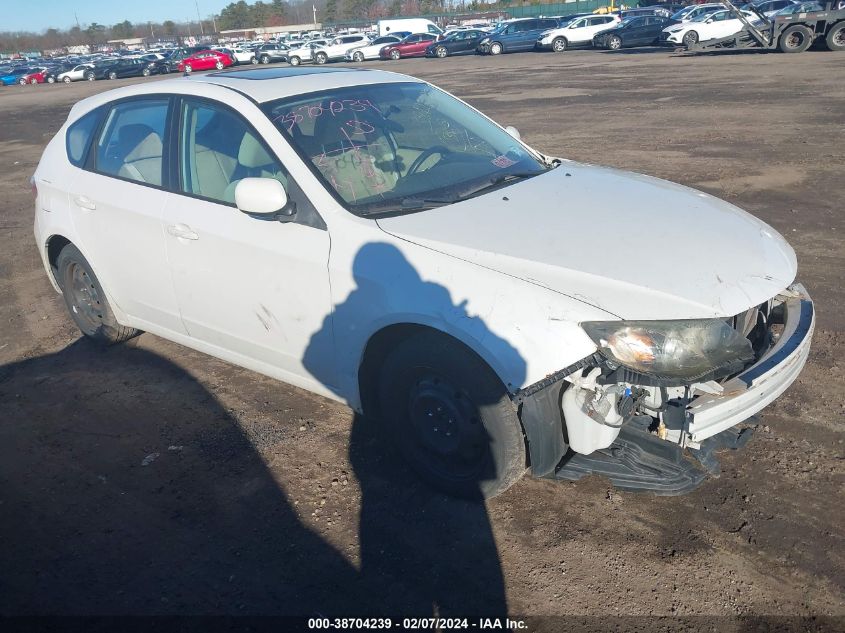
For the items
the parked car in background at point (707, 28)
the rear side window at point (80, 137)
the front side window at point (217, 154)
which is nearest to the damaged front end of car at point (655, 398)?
the front side window at point (217, 154)

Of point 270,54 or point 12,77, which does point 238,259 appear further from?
point 12,77

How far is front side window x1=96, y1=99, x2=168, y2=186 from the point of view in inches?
165

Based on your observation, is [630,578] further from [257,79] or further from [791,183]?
[791,183]

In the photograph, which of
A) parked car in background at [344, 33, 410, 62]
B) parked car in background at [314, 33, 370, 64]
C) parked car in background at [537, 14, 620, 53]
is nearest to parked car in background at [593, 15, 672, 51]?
parked car in background at [537, 14, 620, 53]

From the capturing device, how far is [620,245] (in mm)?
3006

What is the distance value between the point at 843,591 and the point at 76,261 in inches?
190

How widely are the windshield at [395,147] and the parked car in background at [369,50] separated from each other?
40932 millimetres

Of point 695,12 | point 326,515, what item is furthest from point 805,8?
point 326,515

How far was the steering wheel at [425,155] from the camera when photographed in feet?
12.3

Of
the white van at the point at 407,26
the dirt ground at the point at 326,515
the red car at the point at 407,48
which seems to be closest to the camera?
the dirt ground at the point at 326,515

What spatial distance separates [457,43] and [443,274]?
40.9m

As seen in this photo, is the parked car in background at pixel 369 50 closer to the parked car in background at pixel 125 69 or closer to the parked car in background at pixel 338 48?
the parked car in background at pixel 338 48

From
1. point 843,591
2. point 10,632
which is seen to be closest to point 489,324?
point 843,591

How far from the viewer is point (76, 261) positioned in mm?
4914
